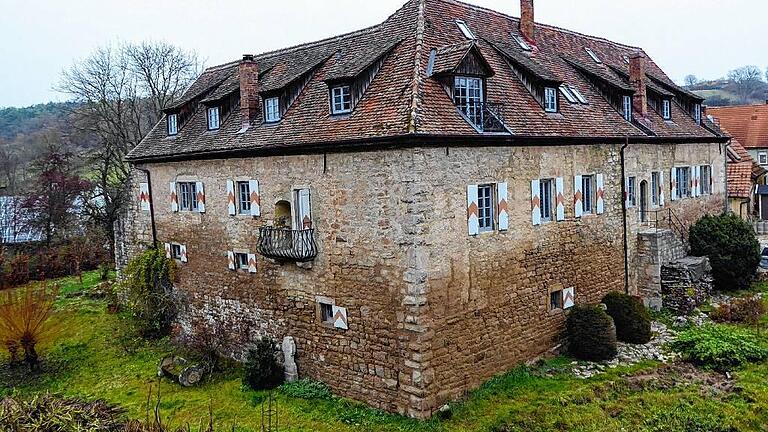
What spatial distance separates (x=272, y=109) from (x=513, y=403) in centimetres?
968

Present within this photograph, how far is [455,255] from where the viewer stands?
14117 millimetres

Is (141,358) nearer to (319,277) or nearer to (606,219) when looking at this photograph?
(319,277)

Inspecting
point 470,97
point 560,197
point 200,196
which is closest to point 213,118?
point 200,196

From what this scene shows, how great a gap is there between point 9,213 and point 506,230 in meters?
35.4

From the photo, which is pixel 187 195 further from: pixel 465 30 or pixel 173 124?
pixel 465 30

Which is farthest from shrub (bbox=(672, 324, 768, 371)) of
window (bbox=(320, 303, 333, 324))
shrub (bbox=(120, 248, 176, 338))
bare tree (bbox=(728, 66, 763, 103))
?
bare tree (bbox=(728, 66, 763, 103))

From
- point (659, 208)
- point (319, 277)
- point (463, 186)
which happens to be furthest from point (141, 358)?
point (659, 208)

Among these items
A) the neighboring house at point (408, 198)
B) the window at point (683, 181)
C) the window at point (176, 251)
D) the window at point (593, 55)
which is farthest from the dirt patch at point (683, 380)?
the window at point (176, 251)

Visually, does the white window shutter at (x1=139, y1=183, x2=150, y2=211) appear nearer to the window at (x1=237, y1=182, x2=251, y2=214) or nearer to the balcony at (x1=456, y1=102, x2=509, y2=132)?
the window at (x1=237, y1=182, x2=251, y2=214)

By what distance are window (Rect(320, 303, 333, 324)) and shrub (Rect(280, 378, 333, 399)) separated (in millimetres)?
1577

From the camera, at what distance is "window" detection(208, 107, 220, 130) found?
1986cm

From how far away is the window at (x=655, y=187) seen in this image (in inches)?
863

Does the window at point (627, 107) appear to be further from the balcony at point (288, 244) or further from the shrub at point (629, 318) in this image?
the balcony at point (288, 244)

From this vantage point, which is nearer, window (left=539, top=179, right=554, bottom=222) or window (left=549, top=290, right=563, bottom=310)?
window (left=539, top=179, right=554, bottom=222)
